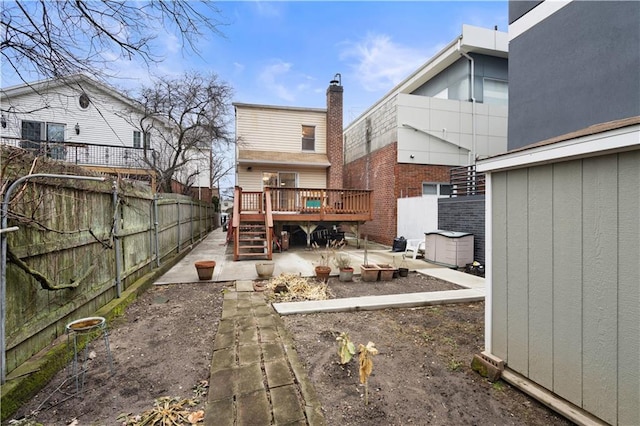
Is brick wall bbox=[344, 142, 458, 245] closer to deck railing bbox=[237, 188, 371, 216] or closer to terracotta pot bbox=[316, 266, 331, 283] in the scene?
deck railing bbox=[237, 188, 371, 216]

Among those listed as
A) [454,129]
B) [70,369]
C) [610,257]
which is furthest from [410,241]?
[70,369]

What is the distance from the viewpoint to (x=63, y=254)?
3.14m

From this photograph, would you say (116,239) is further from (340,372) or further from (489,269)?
(489,269)

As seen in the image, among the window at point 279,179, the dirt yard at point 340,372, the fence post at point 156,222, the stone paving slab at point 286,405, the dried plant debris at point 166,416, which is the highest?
the window at point 279,179

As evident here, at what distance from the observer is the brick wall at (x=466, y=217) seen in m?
7.65

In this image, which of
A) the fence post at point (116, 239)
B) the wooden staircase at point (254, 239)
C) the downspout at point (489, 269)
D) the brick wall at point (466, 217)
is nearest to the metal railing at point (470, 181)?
the brick wall at point (466, 217)

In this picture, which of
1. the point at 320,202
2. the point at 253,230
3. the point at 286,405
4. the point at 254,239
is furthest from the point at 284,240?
the point at 286,405

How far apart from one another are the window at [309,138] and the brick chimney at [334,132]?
0.77 metres

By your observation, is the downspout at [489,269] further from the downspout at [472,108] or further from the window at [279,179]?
the window at [279,179]

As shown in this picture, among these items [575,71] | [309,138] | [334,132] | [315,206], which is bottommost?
[315,206]

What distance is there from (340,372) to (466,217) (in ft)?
22.7

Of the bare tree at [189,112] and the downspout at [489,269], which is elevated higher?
the bare tree at [189,112]

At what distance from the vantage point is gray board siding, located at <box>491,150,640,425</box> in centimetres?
174

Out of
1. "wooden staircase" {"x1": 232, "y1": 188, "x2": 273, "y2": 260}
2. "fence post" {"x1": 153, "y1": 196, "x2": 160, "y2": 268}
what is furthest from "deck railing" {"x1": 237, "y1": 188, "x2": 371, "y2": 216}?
"fence post" {"x1": 153, "y1": 196, "x2": 160, "y2": 268}
